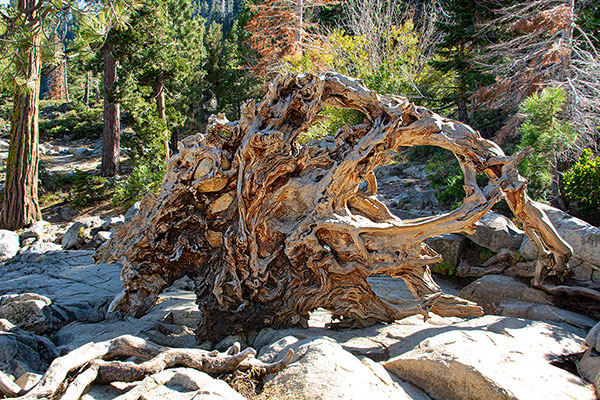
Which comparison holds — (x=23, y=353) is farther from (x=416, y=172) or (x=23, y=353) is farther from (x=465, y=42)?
(x=465, y=42)

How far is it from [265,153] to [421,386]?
8.87 feet

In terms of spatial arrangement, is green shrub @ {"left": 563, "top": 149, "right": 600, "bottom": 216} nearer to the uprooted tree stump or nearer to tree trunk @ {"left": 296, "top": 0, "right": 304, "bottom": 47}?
the uprooted tree stump

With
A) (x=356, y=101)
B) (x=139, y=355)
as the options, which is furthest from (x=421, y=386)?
(x=356, y=101)

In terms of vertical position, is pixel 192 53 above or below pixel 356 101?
above

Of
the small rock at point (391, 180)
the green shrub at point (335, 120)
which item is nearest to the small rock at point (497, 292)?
the green shrub at point (335, 120)

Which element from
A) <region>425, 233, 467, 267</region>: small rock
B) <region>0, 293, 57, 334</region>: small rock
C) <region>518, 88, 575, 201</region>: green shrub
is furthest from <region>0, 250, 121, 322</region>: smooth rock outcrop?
<region>518, 88, 575, 201</region>: green shrub

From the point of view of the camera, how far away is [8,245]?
931 centimetres

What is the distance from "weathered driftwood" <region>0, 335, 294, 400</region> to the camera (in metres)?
2.86

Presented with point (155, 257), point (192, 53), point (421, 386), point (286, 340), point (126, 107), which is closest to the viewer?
point (421, 386)

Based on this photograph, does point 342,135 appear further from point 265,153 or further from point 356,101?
point 265,153

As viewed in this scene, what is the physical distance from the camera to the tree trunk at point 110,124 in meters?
15.0

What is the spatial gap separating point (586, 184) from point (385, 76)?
6250 millimetres

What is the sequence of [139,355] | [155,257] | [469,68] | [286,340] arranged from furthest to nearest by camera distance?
[469,68]
[155,257]
[286,340]
[139,355]

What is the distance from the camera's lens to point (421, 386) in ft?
10.9
